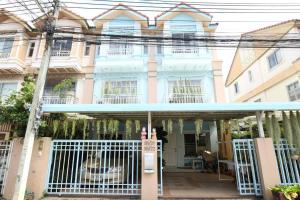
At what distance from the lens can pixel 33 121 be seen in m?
5.65

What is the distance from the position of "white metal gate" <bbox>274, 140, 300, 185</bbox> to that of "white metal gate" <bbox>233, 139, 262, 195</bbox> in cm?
77

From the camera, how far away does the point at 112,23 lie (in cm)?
1242

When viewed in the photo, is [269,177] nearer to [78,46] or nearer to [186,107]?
[186,107]

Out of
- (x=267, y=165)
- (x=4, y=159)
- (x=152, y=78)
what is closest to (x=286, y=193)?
(x=267, y=165)

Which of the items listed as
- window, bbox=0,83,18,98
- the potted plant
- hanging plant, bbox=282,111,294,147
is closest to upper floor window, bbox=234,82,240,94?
hanging plant, bbox=282,111,294,147

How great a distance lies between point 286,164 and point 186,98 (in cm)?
576

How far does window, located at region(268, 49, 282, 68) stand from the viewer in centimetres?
1338

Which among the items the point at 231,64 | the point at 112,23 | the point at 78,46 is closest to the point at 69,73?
the point at 78,46

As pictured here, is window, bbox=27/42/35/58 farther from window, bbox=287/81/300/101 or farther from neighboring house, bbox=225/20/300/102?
window, bbox=287/81/300/101

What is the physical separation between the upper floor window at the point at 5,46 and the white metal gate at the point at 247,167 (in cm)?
1348

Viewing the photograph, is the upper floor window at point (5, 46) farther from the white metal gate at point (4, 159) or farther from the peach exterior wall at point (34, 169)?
the peach exterior wall at point (34, 169)

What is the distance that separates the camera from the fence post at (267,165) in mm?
5930

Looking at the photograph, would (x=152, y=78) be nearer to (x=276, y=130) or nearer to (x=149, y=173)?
(x=149, y=173)

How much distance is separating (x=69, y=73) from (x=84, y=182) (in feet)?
23.9
